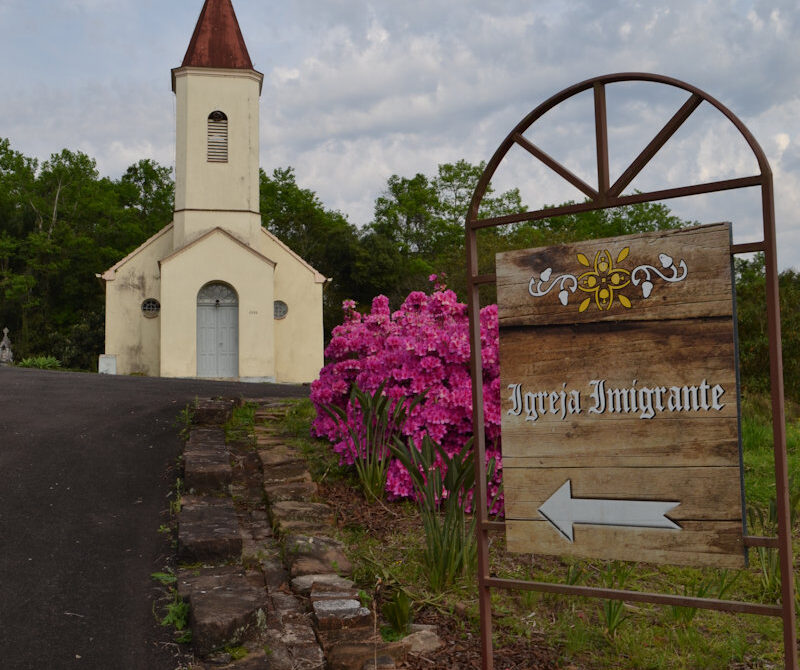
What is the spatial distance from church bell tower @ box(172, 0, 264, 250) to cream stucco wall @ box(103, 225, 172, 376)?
1453 millimetres

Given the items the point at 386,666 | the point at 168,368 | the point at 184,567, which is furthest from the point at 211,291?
the point at 386,666

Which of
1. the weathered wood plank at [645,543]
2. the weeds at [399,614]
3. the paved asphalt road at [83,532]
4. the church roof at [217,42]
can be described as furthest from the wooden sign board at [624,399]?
the church roof at [217,42]

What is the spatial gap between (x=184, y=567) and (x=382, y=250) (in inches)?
1244

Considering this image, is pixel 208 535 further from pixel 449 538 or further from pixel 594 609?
pixel 594 609

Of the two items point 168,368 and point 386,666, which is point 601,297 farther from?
point 168,368

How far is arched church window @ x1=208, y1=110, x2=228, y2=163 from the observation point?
73.8ft

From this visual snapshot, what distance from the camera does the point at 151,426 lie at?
8.01m

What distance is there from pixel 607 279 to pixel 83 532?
12.5 feet

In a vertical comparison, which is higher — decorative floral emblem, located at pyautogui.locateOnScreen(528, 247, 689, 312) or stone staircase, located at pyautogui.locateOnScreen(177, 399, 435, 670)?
decorative floral emblem, located at pyautogui.locateOnScreen(528, 247, 689, 312)

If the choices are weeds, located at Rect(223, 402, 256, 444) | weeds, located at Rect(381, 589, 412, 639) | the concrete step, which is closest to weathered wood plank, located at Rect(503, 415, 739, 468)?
weeds, located at Rect(381, 589, 412, 639)

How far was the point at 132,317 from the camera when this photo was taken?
75.7 feet

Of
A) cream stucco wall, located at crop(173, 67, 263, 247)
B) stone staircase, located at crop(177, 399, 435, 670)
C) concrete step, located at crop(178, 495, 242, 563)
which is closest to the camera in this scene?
stone staircase, located at crop(177, 399, 435, 670)

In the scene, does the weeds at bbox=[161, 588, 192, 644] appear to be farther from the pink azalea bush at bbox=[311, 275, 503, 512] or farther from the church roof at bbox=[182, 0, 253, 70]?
the church roof at bbox=[182, 0, 253, 70]

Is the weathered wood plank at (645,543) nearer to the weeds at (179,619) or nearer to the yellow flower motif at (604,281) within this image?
the yellow flower motif at (604,281)
